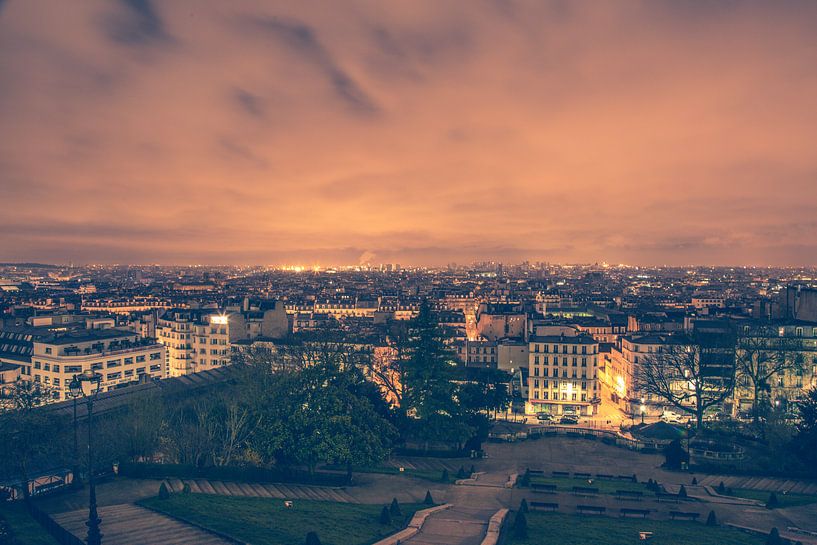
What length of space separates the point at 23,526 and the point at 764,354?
8098 centimetres

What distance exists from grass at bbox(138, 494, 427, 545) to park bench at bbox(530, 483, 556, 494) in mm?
11398

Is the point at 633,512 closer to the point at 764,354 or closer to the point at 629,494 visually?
the point at 629,494

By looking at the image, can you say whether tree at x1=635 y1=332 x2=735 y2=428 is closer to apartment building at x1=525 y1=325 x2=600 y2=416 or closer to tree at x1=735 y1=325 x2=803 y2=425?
tree at x1=735 y1=325 x2=803 y2=425

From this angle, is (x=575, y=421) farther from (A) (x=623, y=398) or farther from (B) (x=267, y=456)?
(B) (x=267, y=456)

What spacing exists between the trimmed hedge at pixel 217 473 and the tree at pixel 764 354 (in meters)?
58.2

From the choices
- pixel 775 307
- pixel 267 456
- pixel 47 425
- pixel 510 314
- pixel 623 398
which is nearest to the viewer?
pixel 47 425

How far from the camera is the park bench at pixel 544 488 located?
46688 millimetres

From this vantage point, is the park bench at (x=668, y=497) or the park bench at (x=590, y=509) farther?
the park bench at (x=668, y=497)

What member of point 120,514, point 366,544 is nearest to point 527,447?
point 366,544

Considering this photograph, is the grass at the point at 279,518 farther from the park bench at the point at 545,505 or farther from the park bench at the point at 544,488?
the park bench at the point at 544,488

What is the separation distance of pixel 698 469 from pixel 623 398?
1585 inches

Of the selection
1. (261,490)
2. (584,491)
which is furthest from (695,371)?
(261,490)

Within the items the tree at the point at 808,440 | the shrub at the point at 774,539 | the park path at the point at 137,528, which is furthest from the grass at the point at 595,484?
the park path at the point at 137,528

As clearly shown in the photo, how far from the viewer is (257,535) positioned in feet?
108
